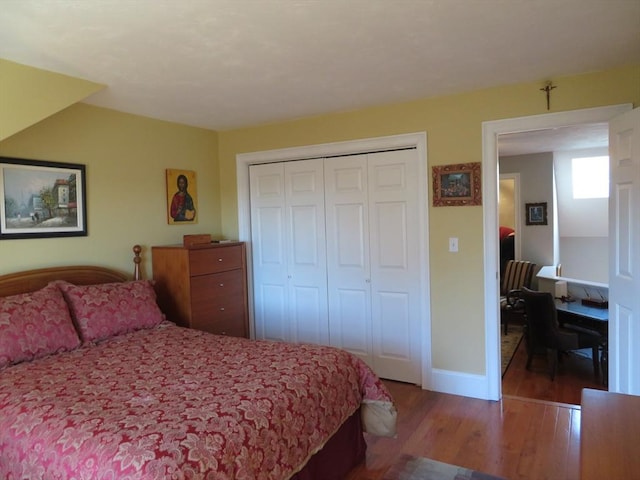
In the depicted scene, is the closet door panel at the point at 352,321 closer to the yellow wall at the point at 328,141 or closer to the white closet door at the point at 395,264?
the white closet door at the point at 395,264

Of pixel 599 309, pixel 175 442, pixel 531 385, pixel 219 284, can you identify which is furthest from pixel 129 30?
pixel 599 309

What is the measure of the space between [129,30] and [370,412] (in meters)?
2.35

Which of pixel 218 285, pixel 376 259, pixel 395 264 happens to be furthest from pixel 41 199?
pixel 395 264

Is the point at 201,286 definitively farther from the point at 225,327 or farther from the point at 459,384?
the point at 459,384

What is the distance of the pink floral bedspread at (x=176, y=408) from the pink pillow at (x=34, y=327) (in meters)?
0.07

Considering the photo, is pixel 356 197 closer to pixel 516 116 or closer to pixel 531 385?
pixel 516 116

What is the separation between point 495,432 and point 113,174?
330 centimetres

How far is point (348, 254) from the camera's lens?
3801 millimetres

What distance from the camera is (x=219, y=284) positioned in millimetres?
3639

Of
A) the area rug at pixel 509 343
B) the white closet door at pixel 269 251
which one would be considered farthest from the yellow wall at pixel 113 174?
the area rug at pixel 509 343

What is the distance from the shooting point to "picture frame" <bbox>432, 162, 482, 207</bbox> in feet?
10.4

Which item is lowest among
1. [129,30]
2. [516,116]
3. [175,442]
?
[175,442]

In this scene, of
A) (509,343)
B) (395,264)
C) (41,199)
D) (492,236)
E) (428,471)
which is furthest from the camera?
(509,343)

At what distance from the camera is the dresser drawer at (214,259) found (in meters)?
3.41
